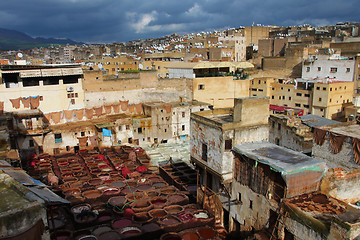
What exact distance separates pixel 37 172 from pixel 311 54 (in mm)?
43751

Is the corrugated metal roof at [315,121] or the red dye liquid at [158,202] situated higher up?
the corrugated metal roof at [315,121]

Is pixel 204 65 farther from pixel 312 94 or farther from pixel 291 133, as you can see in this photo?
pixel 291 133

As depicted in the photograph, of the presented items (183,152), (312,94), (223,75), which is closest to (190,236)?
(183,152)

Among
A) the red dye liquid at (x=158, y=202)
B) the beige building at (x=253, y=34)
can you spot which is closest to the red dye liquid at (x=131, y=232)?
the red dye liquid at (x=158, y=202)

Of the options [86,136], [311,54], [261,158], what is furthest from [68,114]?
[311,54]

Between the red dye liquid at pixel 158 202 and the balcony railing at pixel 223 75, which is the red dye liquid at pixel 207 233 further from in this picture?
the balcony railing at pixel 223 75

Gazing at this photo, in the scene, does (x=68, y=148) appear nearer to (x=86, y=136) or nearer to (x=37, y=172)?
(x=86, y=136)

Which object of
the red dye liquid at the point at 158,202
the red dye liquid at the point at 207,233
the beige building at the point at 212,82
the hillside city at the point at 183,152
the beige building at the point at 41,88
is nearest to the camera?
the hillside city at the point at 183,152

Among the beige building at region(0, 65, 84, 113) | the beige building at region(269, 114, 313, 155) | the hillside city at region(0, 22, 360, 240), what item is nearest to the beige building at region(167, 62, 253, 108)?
the hillside city at region(0, 22, 360, 240)

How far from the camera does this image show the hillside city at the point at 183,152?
1326cm

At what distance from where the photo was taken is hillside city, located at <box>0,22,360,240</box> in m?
13.3

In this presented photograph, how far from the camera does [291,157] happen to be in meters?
14.7

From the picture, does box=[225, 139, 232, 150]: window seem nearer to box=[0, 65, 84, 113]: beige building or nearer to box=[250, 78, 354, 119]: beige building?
box=[0, 65, 84, 113]: beige building

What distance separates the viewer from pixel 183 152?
106 ft
